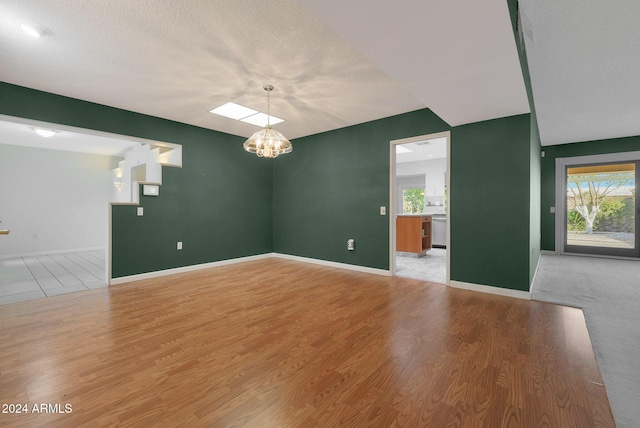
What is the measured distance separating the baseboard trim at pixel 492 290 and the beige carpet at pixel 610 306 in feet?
0.60

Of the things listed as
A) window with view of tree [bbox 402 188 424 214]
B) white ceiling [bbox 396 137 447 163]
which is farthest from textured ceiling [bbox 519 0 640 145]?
window with view of tree [bbox 402 188 424 214]

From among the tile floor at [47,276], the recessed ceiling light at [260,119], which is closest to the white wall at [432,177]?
the recessed ceiling light at [260,119]

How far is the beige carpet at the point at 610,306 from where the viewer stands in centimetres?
169

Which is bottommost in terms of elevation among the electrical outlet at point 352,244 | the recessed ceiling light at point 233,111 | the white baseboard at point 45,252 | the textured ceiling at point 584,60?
the white baseboard at point 45,252

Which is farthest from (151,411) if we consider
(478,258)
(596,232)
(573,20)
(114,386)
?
(596,232)

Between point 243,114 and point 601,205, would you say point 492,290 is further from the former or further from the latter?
point 601,205

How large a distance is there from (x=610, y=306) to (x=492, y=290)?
3.81 feet

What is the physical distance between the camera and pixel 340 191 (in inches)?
210

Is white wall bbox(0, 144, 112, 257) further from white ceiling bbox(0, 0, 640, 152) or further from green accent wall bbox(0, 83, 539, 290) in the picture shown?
white ceiling bbox(0, 0, 640, 152)

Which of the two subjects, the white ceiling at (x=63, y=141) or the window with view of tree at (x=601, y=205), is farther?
the window with view of tree at (x=601, y=205)

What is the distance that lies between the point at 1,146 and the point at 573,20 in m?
10.7

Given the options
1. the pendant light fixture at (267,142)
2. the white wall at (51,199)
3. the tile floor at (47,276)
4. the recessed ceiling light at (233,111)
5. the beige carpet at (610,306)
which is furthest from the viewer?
the white wall at (51,199)

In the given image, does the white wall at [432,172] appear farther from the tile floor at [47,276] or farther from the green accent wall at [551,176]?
the tile floor at [47,276]

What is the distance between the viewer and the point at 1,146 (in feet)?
21.5
